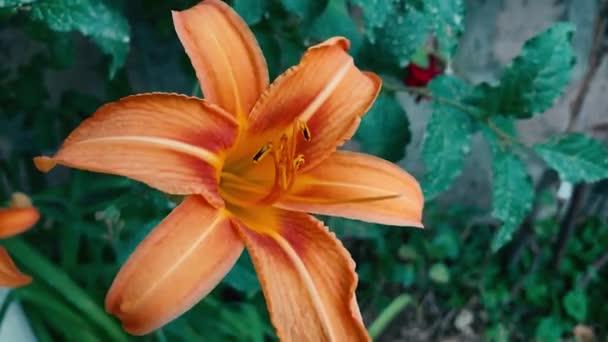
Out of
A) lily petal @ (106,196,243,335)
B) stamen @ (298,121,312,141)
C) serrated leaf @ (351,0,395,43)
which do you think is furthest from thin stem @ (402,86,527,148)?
lily petal @ (106,196,243,335)

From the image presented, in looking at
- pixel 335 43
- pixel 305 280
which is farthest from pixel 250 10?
pixel 305 280

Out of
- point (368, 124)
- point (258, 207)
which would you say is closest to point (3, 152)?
point (368, 124)

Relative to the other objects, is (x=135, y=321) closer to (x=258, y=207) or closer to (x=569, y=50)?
(x=258, y=207)

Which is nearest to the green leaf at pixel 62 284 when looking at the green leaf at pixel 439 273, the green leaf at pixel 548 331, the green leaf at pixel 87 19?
the green leaf at pixel 87 19

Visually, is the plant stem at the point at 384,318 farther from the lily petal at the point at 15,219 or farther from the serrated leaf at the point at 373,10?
the lily petal at the point at 15,219

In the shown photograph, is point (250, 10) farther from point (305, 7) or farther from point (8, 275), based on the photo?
point (8, 275)

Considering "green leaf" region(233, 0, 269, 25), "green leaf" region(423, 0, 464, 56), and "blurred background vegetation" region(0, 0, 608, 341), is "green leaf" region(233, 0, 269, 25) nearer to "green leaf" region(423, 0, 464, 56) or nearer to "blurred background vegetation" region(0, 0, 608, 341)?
"blurred background vegetation" region(0, 0, 608, 341)
